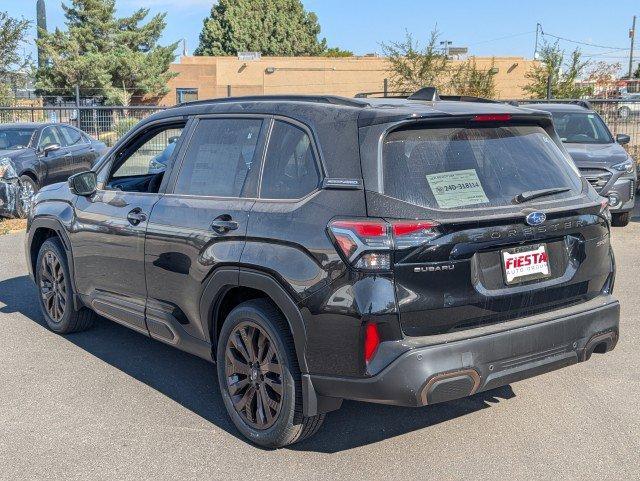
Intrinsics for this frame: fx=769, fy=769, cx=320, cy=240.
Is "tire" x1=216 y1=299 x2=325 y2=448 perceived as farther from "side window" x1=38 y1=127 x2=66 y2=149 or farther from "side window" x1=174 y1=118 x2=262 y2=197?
"side window" x1=38 y1=127 x2=66 y2=149

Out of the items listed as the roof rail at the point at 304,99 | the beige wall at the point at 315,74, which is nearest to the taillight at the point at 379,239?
the roof rail at the point at 304,99

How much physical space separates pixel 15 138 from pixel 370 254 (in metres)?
12.4

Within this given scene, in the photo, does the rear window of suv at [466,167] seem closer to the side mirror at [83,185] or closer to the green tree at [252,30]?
the side mirror at [83,185]

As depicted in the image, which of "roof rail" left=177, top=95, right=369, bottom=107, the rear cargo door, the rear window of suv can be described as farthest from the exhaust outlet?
"roof rail" left=177, top=95, right=369, bottom=107

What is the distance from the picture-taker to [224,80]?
192 feet

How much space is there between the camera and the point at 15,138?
14.4 metres

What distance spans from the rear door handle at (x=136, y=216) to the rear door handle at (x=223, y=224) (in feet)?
2.73

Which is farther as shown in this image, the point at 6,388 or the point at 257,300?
the point at 6,388

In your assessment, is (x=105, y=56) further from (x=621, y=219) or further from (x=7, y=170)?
(x=621, y=219)

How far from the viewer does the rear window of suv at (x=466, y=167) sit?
3809mm

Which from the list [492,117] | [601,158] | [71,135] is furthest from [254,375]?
[71,135]

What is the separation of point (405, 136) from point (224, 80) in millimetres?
56419

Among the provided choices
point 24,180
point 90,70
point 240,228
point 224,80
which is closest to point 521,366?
point 240,228

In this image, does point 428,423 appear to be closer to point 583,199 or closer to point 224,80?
point 583,199
